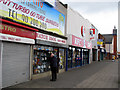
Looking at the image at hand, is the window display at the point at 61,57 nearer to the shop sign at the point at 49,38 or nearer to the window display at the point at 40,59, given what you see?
the shop sign at the point at 49,38

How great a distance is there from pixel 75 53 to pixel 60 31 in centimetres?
539

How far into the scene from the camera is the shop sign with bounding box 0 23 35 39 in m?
6.88

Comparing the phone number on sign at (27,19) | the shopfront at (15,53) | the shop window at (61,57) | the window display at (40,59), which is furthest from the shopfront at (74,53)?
the shopfront at (15,53)

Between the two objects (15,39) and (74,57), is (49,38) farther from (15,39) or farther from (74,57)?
(74,57)

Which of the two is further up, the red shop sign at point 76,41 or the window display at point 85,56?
the red shop sign at point 76,41

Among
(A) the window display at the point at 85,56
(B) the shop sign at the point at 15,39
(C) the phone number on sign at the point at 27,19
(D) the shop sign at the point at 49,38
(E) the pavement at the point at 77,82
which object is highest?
(C) the phone number on sign at the point at 27,19

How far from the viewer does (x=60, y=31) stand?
13234mm

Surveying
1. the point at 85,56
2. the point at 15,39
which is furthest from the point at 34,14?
the point at 85,56

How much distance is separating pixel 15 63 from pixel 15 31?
1.72 meters

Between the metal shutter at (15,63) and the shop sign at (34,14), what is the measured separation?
1507 millimetres

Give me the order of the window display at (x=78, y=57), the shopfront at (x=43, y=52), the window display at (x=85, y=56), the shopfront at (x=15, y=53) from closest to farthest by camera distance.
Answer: the shopfront at (x=15, y=53)
the shopfront at (x=43, y=52)
the window display at (x=78, y=57)
the window display at (x=85, y=56)

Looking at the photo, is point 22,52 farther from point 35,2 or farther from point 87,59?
point 87,59

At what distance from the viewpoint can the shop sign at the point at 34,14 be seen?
745 cm

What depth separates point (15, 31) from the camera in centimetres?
756
